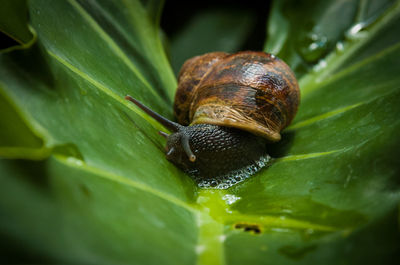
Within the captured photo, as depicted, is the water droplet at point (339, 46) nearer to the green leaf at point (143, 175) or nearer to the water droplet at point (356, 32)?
the water droplet at point (356, 32)

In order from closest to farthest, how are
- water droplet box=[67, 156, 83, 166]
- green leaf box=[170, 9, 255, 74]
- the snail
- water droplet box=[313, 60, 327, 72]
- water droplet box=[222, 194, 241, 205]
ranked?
water droplet box=[67, 156, 83, 166], water droplet box=[222, 194, 241, 205], the snail, water droplet box=[313, 60, 327, 72], green leaf box=[170, 9, 255, 74]

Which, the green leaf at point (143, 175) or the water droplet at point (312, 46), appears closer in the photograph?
the green leaf at point (143, 175)

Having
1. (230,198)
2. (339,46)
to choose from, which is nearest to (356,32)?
(339,46)

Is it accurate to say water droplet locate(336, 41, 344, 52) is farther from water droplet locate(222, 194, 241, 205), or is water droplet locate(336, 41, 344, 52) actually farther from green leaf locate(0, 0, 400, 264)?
water droplet locate(222, 194, 241, 205)

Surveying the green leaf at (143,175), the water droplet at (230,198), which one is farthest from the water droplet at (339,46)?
the water droplet at (230,198)

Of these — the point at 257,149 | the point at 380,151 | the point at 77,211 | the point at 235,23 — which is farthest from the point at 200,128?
the point at 235,23

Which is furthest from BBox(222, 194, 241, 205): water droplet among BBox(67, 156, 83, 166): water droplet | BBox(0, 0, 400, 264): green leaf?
BBox(67, 156, 83, 166): water droplet
